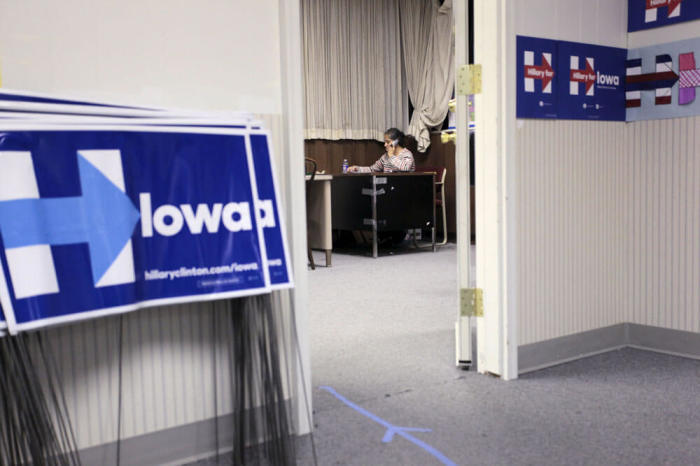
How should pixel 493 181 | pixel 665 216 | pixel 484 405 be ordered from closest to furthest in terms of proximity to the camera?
pixel 484 405
pixel 493 181
pixel 665 216

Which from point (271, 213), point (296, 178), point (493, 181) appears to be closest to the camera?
point (271, 213)

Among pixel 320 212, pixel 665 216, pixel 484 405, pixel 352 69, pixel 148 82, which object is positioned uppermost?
pixel 352 69

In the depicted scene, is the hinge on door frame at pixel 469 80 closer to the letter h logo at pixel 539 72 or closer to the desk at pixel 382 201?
the letter h logo at pixel 539 72

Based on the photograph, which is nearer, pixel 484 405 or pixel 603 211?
Result: pixel 484 405

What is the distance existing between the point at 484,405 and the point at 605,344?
961mm

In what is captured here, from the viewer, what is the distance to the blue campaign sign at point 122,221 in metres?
1.41

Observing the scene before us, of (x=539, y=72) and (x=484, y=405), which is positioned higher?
(x=539, y=72)

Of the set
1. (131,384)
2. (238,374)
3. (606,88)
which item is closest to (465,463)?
(238,374)

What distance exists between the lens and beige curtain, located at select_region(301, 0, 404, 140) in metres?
8.08

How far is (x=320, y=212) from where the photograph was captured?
5.94 m

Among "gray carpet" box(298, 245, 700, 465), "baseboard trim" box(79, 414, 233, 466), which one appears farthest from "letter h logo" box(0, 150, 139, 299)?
"gray carpet" box(298, 245, 700, 465)

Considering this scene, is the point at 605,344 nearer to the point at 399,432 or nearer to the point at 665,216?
the point at 665,216

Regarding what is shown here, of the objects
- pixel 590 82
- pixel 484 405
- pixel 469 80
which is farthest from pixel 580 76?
pixel 484 405

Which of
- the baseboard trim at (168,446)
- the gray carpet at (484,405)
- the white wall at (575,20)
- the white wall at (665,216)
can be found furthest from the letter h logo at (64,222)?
the white wall at (665,216)
